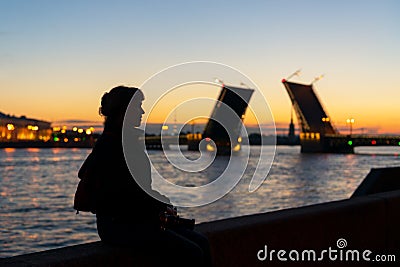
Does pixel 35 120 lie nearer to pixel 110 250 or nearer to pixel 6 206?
pixel 6 206

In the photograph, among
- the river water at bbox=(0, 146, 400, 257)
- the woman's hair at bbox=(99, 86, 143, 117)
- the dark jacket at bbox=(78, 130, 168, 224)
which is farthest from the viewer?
the river water at bbox=(0, 146, 400, 257)

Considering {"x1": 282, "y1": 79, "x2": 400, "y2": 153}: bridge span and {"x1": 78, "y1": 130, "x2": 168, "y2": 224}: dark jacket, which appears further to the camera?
{"x1": 282, "y1": 79, "x2": 400, "y2": 153}: bridge span

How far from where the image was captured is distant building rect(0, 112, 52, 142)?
5487 inches

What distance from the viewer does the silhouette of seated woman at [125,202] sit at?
243cm

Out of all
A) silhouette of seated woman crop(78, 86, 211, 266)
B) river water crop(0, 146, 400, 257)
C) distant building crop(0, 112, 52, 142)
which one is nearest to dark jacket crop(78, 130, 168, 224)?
silhouette of seated woman crop(78, 86, 211, 266)

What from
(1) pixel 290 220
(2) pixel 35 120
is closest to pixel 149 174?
(1) pixel 290 220

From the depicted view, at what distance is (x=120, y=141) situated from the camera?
2479 millimetres

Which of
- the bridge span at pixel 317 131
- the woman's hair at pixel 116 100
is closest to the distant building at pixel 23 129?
the bridge span at pixel 317 131

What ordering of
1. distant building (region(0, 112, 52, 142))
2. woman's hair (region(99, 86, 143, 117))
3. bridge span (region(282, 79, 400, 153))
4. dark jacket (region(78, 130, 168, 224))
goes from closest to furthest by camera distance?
dark jacket (region(78, 130, 168, 224)) → woman's hair (region(99, 86, 143, 117)) → bridge span (region(282, 79, 400, 153)) → distant building (region(0, 112, 52, 142))

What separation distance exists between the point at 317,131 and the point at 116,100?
105 metres

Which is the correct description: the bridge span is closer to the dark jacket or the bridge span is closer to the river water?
the river water

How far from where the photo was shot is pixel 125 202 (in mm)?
2436

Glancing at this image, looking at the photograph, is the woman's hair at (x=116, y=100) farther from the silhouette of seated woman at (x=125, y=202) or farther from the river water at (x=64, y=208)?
the river water at (x=64, y=208)

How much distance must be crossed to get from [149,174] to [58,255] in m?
0.49
